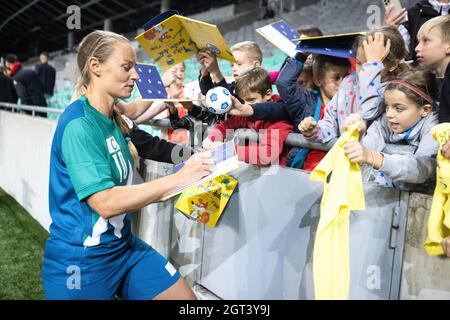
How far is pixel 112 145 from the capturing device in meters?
1.85

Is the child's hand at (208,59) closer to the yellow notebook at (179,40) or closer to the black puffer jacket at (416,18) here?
the yellow notebook at (179,40)

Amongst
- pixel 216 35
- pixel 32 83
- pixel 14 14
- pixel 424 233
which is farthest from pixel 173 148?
pixel 14 14

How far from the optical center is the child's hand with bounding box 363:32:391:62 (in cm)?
176

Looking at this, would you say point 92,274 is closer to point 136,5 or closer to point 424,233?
point 424,233

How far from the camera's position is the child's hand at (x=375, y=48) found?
176cm

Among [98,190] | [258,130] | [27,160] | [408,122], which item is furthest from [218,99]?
[27,160]

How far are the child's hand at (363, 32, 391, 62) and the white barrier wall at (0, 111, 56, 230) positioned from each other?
3.01 meters

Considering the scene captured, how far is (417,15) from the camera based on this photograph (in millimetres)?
2729

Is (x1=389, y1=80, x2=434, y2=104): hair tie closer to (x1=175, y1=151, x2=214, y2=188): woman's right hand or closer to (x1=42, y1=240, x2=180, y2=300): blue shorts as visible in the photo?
(x1=175, y1=151, x2=214, y2=188): woman's right hand

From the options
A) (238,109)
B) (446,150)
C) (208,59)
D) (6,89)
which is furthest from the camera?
(6,89)

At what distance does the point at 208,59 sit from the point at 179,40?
0.18m

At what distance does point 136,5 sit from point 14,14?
1496 cm

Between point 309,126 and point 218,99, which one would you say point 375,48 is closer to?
point 309,126

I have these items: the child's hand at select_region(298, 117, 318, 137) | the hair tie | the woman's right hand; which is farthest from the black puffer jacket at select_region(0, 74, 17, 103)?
the hair tie
